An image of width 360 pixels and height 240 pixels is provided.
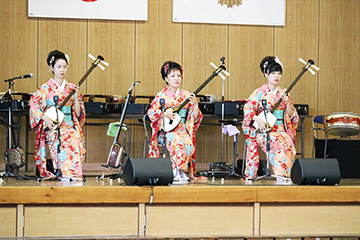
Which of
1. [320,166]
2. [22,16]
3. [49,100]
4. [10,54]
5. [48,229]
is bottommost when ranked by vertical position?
[48,229]

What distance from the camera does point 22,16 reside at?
25.4 ft

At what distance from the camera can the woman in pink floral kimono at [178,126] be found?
5793 mm

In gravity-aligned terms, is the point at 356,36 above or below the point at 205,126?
above

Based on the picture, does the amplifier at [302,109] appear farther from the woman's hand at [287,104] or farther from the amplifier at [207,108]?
the woman's hand at [287,104]

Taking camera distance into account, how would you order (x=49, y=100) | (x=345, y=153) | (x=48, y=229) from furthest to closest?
(x=345, y=153) → (x=49, y=100) → (x=48, y=229)

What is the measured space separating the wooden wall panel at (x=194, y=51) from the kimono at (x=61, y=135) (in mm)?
1992

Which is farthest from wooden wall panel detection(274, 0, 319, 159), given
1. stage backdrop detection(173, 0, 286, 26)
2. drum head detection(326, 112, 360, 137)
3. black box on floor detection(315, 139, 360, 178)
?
drum head detection(326, 112, 360, 137)

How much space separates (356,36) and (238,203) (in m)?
4.51

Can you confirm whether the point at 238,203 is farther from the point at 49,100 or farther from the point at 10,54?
the point at 10,54

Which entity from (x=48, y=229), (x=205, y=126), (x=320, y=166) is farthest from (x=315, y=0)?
(x=48, y=229)

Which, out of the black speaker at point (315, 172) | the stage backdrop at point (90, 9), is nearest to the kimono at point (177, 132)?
the black speaker at point (315, 172)

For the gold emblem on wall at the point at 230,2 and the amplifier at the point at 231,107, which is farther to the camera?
the gold emblem on wall at the point at 230,2

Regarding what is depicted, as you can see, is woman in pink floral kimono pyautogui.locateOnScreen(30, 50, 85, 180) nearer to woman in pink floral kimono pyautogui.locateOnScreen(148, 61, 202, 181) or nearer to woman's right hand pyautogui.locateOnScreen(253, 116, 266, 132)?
woman in pink floral kimono pyautogui.locateOnScreen(148, 61, 202, 181)

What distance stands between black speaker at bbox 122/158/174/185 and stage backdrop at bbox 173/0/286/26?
3.71 m
